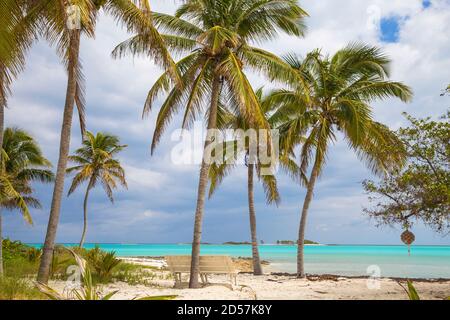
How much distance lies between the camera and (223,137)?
1489 cm

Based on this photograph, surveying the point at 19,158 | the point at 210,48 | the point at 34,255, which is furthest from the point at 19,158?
the point at 210,48

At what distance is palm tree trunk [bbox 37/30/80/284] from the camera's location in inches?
409

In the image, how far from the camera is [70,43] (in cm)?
1080

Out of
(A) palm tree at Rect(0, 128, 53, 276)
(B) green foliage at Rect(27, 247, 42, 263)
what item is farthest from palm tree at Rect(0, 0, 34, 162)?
(A) palm tree at Rect(0, 128, 53, 276)

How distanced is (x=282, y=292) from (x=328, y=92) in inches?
308

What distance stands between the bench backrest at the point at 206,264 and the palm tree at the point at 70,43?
3.12 m

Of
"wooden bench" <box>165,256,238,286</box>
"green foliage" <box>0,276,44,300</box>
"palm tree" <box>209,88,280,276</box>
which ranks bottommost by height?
"green foliage" <box>0,276,44,300</box>

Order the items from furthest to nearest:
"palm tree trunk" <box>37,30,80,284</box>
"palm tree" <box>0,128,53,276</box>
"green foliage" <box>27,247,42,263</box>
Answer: "palm tree" <box>0,128,53,276</box>, "green foliage" <box>27,247,42,263</box>, "palm tree trunk" <box>37,30,80,284</box>

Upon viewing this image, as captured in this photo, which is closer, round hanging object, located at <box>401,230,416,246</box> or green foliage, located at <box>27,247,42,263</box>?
round hanging object, located at <box>401,230,416,246</box>

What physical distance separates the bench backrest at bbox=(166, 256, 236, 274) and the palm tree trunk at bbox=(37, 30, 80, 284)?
9.93 feet

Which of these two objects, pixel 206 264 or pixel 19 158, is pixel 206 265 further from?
pixel 19 158

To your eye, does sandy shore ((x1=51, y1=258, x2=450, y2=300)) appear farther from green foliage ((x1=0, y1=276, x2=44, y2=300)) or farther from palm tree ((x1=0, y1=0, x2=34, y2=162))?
palm tree ((x1=0, y1=0, x2=34, y2=162))

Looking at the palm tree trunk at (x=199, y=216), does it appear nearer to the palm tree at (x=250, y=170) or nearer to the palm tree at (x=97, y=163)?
the palm tree at (x=250, y=170)

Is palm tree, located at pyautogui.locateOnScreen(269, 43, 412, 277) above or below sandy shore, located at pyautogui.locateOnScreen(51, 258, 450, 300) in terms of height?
above
